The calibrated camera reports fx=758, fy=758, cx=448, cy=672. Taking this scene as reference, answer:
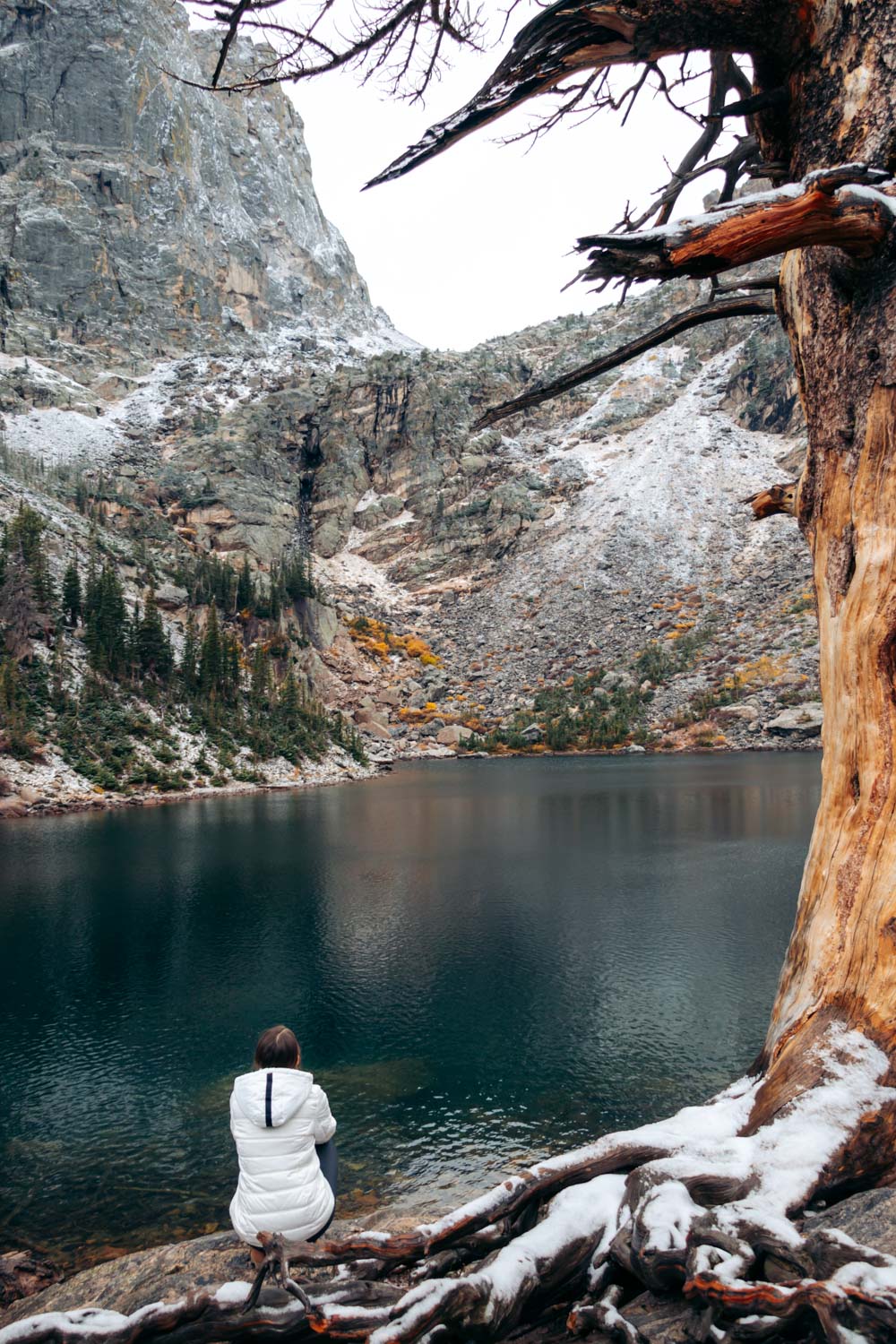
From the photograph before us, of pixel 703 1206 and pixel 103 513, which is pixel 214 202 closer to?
pixel 103 513

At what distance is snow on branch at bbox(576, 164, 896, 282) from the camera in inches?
99.3

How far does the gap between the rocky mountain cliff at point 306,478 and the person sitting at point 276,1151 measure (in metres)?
31.4

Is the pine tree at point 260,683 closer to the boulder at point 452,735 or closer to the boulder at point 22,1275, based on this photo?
the boulder at point 452,735

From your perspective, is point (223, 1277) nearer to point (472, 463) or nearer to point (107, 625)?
point (107, 625)

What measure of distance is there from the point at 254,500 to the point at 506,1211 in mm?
87308

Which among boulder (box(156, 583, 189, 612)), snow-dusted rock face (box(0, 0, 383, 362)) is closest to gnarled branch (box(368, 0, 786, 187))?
boulder (box(156, 583, 189, 612))

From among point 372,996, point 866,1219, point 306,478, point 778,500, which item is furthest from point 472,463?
point 866,1219

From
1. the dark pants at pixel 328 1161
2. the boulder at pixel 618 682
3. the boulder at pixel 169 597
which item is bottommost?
the dark pants at pixel 328 1161

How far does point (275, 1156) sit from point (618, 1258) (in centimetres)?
141

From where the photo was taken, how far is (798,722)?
176 ft

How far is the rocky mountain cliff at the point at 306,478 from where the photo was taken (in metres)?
54.0

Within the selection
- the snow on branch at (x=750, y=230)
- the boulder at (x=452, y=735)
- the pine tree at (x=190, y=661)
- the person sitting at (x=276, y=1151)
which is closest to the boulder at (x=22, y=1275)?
the person sitting at (x=276, y=1151)

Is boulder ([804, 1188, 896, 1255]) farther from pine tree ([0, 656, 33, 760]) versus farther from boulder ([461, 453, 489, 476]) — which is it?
boulder ([461, 453, 489, 476])

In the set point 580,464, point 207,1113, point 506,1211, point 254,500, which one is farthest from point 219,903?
point 580,464
